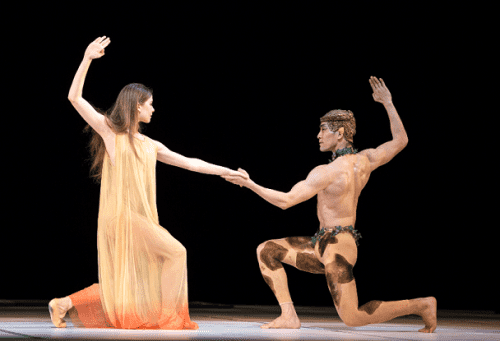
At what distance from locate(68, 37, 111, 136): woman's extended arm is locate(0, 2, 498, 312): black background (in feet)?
10.2

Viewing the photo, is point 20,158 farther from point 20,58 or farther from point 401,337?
point 401,337

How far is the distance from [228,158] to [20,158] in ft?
6.40

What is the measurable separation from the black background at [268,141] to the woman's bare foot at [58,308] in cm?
326

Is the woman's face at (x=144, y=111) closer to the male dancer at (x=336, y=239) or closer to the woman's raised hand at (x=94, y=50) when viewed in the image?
the woman's raised hand at (x=94, y=50)

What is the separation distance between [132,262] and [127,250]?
7cm

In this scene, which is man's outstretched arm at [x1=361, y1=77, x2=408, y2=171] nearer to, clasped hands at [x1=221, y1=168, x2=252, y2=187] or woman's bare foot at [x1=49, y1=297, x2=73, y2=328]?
clasped hands at [x1=221, y1=168, x2=252, y2=187]

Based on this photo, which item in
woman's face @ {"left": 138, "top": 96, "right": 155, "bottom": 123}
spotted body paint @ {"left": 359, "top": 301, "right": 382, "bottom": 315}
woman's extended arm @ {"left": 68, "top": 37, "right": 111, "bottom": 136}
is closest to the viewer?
woman's extended arm @ {"left": 68, "top": 37, "right": 111, "bottom": 136}

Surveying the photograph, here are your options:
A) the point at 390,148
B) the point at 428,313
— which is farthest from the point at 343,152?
the point at 428,313

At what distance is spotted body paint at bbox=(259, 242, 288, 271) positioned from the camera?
4.32m

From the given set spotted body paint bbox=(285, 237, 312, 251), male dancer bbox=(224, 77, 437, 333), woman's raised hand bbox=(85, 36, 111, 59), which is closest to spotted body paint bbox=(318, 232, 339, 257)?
male dancer bbox=(224, 77, 437, 333)

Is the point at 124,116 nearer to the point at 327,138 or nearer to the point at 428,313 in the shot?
the point at 327,138

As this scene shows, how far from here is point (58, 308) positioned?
4.00 metres

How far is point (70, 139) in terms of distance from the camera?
23.7 feet

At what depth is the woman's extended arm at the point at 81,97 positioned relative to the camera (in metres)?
3.88
